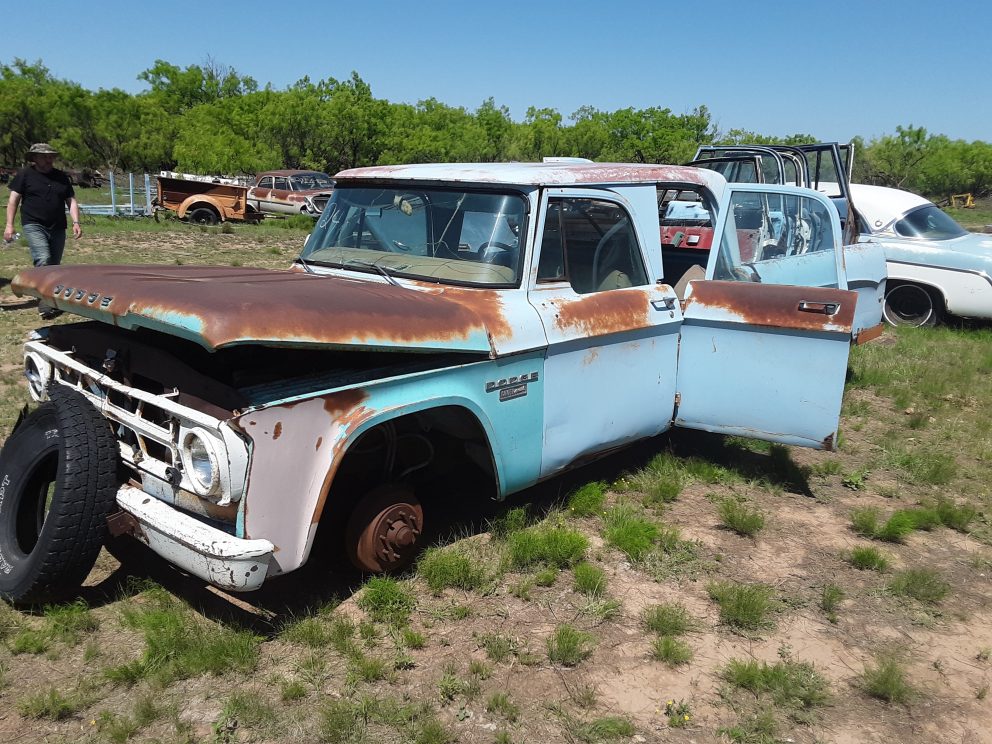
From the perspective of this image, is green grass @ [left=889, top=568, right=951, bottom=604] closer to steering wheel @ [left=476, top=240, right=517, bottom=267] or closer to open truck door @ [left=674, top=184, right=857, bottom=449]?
open truck door @ [left=674, top=184, right=857, bottom=449]

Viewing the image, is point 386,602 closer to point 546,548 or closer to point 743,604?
point 546,548

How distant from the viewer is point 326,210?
470cm

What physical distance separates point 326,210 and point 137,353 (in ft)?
5.67

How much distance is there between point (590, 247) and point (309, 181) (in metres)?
18.8

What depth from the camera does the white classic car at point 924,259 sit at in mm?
9711

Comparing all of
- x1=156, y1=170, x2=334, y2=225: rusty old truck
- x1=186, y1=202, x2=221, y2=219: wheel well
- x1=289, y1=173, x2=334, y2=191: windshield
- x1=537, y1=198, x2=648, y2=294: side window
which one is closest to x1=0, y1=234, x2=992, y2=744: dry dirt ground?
x1=537, y1=198, x2=648, y2=294: side window

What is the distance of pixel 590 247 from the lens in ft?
14.4

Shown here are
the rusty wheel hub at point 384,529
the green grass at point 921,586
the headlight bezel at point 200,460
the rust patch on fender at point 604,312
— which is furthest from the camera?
the rust patch on fender at point 604,312

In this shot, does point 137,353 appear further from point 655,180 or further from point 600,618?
point 655,180

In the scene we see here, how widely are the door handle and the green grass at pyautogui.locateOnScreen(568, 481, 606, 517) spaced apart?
5.11ft

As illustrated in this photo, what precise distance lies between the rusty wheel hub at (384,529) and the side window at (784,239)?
9.67 feet

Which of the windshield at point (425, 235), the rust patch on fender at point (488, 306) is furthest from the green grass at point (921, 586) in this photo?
the windshield at point (425, 235)

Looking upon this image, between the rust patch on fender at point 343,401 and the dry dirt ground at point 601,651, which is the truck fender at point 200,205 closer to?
the dry dirt ground at point 601,651

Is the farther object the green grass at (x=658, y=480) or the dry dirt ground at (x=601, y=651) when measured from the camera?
the green grass at (x=658, y=480)
